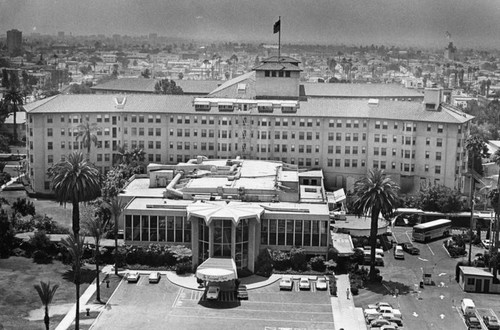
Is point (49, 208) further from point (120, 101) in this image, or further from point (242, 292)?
point (242, 292)

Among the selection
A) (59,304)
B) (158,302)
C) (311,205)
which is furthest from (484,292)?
(59,304)

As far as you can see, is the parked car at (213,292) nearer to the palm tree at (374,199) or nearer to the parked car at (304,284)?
the parked car at (304,284)

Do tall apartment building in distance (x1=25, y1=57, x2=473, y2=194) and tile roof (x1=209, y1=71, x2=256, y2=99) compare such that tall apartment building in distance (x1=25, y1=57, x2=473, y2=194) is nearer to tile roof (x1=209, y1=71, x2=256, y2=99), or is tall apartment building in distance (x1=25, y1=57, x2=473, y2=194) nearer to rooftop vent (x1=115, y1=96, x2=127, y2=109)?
rooftop vent (x1=115, y1=96, x2=127, y2=109)

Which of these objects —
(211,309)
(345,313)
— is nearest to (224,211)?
(211,309)

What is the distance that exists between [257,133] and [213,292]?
62.7 meters

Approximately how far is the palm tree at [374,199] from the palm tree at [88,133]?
61.1 m

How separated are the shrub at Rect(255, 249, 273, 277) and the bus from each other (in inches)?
1148

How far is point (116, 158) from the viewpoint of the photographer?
159 m

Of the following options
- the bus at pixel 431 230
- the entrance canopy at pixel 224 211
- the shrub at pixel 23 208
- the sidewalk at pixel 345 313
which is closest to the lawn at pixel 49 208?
the shrub at pixel 23 208

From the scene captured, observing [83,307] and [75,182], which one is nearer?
[83,307]

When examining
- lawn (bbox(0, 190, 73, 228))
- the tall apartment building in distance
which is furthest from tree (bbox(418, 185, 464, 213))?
lawn (bbox(0, 190, 73, 228))

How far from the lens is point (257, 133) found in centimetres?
15975

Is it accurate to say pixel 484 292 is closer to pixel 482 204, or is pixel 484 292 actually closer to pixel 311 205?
→ pixel 311 205

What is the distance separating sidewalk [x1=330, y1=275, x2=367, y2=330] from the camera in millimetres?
93188
